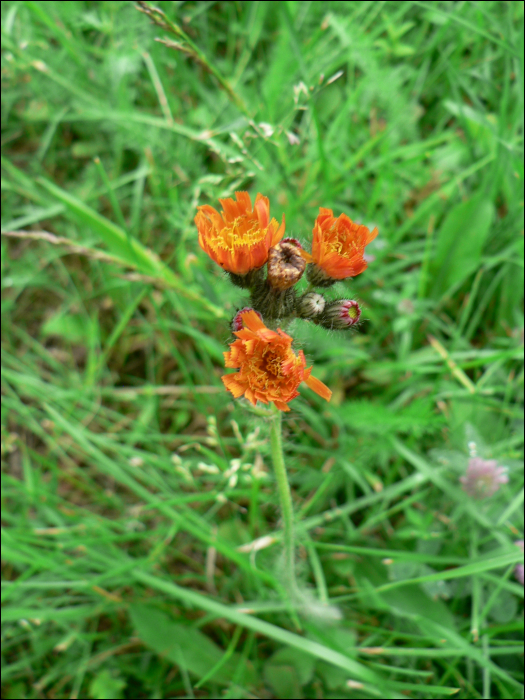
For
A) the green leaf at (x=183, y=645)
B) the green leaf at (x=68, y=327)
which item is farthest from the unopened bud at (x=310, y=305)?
Answer: the green leaf at (x=68, y=327)

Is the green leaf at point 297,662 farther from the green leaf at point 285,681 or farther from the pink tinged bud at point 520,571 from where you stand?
the pink tinged bud at point 520,571

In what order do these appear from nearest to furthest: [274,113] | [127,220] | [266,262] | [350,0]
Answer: [266,262] < [350,0] < [274,113] < [127,220]

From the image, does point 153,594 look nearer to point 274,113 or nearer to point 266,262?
point 266,262

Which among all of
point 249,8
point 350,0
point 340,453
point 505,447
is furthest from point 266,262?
point 249,8

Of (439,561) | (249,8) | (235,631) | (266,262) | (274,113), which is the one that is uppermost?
(249,8)

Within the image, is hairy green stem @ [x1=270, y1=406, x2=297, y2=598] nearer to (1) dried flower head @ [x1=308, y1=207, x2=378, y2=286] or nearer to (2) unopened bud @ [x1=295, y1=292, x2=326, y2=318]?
(2) unopened bud @ [x1=295, y1=292, x2=326, y2=318]

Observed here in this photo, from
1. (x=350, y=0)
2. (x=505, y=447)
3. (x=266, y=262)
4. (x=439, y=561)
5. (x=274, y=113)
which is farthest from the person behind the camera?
(x=274, y=113)

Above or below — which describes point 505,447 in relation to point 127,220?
below

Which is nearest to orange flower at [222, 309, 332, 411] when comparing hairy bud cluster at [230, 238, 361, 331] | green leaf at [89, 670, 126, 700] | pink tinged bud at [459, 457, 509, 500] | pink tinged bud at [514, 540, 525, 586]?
hairy bud cluster at [230, 238, 361, 331]
